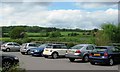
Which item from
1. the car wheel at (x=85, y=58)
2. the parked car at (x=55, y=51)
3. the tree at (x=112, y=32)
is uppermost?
the tree at (x=112, y=32)

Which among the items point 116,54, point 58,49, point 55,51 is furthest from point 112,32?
point 116,54

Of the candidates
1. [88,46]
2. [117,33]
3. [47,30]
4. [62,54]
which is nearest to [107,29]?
[117,33]

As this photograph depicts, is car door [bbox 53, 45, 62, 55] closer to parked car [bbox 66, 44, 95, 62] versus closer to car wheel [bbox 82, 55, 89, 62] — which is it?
parked car [bbox 66, 44, 95, 62]

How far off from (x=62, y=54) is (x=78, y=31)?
27.9m

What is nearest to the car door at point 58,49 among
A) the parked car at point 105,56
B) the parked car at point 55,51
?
the parked car at point 55,51

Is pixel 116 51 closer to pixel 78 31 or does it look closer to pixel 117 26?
pixel 117 26

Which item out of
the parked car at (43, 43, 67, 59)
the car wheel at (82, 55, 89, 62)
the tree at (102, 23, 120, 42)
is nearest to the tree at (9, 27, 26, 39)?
the tree at (102, 23, 120, 42)

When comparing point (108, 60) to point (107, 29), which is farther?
point (107, 29)

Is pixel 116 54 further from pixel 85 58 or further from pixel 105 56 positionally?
pixel 85 58

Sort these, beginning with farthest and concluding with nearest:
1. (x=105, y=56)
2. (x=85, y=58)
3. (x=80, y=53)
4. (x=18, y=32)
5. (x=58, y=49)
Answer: (x=18, y=32) → (x=58, y=49) → (x=85, y=58) → (x=80, y=53) → (x=105, y=56)

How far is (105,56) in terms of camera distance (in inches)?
680

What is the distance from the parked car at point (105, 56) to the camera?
56.7 feet

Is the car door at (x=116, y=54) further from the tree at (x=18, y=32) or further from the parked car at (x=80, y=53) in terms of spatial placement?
the tree at (x=18, y=32)

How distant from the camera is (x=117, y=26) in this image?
3469cm
